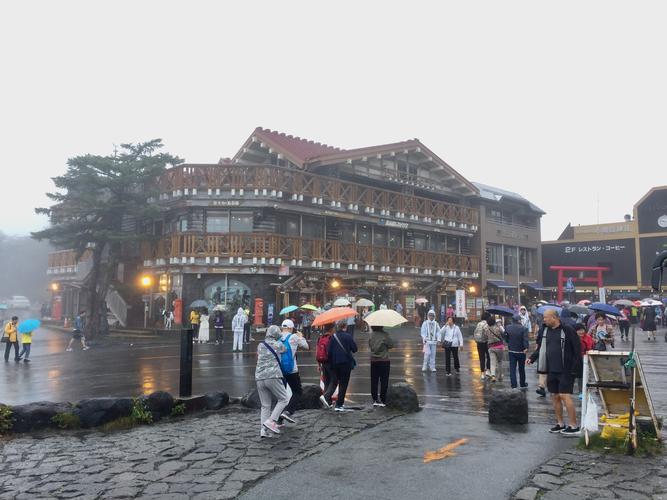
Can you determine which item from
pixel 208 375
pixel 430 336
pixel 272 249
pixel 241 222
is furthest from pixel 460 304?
pixel 208 375

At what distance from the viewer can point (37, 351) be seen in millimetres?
21859

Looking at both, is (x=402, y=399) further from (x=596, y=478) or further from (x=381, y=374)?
(x=596, y=478)

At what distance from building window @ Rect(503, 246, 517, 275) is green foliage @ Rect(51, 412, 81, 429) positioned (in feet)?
125

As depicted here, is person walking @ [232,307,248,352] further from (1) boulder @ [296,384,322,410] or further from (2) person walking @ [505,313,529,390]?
(2) person walking @ [505,313,529,390]

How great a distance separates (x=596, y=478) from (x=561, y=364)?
78.1 inches

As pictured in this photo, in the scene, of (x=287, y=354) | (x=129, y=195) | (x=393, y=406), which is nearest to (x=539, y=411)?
(x=393, y=406)

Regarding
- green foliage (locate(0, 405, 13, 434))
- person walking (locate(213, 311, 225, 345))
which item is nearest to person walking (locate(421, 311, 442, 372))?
green foliage (locate(0, 405, 13, 434))

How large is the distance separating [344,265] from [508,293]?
58.9 feet

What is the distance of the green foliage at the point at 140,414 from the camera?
8.69m

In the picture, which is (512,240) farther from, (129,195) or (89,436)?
(89,436)

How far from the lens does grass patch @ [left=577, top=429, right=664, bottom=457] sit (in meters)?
6.38

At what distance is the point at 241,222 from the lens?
92.3 ft

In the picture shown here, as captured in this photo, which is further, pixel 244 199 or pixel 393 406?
pixel 244 199

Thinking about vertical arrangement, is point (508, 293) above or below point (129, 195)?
below
